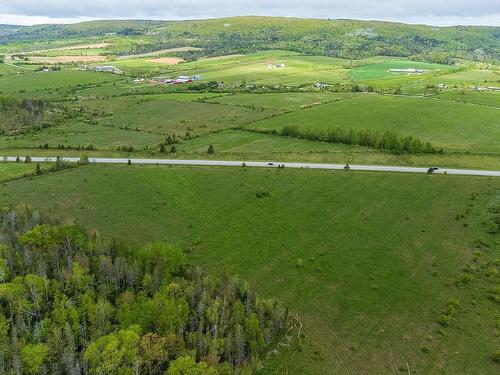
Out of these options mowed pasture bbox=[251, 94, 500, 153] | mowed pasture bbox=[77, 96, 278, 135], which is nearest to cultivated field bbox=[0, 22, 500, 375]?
mowed pasture bbox=[251, 94, 500, 153]

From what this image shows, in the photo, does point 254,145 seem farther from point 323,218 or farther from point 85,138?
point 85,138

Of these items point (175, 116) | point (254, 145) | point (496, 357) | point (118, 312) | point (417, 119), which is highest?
point (175, 116)

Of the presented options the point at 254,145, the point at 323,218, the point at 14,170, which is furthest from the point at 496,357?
the point at 14,170

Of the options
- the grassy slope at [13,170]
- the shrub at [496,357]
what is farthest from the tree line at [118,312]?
the grassy slope at [13,170]

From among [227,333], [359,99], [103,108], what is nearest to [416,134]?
[359,99]

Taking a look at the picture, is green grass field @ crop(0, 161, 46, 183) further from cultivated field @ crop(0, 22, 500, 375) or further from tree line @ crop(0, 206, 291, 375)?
tree line @ crop(0, 206, 291, 375)

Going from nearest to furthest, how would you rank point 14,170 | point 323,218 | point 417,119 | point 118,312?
1. point 118,312
2. point 323,218
3. point 14,170
4. point 417,119

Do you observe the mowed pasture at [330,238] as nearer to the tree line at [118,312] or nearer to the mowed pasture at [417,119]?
the tree line at [118,312]
